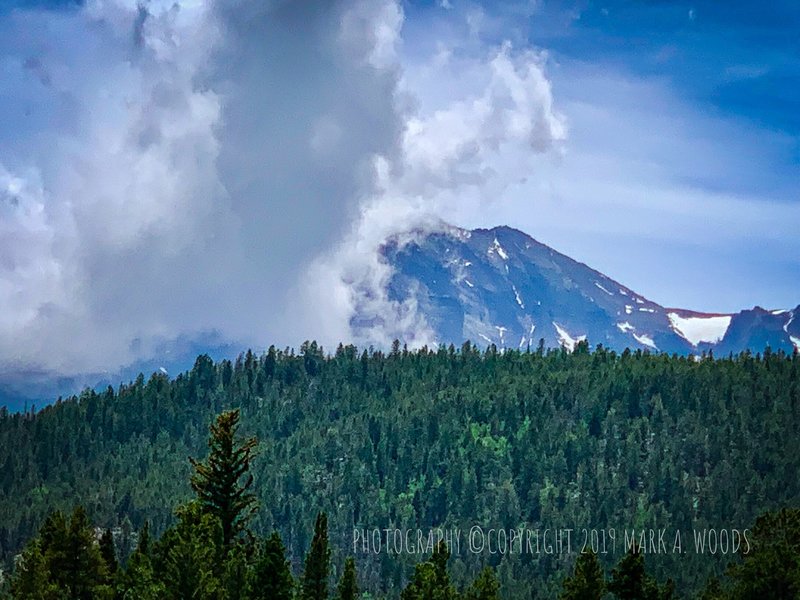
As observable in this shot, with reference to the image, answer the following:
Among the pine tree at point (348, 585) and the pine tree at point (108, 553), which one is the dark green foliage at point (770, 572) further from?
the pine tree at point (108, 553)

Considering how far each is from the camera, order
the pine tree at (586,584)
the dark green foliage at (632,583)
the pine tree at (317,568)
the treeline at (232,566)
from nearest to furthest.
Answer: the treeline at (232,566), the dark green foliage at (632,583), the pine tree at (586,584), the pine tree at (317,568)

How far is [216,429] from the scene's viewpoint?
55.1m

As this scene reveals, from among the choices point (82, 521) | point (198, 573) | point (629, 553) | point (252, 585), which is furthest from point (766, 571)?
point (82, 521)

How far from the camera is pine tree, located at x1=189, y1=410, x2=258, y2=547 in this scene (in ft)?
181

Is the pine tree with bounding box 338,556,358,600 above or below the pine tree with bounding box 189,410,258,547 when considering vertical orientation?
below

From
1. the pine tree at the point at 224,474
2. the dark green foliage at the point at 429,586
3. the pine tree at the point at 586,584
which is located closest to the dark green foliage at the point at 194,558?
A: the pine tree at the point at 224,474

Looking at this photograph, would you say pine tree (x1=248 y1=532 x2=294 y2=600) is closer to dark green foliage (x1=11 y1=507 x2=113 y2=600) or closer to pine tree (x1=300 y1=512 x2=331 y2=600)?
dark green foliage (x1=11 y1=507 x2=113 y2=600)

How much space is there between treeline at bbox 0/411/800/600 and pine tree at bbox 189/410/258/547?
54 mm

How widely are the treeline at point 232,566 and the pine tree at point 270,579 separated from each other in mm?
57

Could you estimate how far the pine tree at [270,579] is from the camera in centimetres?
6662

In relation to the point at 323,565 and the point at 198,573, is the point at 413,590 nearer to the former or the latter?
the point at 323,565

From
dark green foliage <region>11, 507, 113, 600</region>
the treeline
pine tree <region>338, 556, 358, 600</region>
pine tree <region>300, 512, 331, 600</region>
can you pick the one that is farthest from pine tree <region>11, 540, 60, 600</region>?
pine tree <region>338, 556, 358, 600</region>

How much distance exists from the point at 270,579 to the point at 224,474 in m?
13.2

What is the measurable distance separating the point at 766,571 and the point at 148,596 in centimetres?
3717
